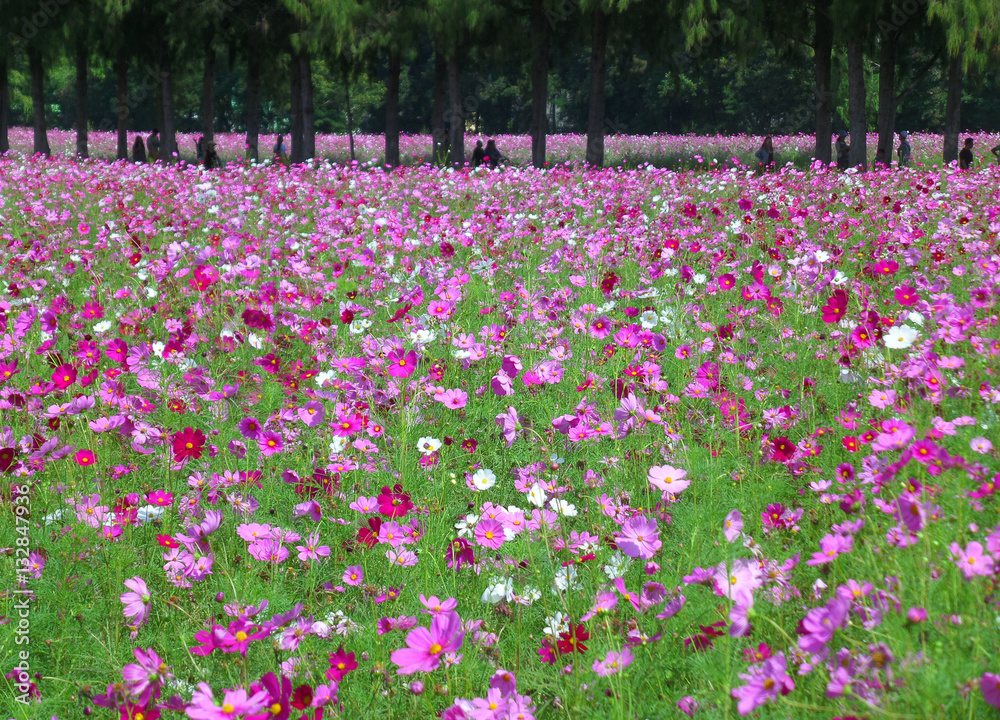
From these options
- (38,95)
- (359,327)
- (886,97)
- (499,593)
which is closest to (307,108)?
(38,95)

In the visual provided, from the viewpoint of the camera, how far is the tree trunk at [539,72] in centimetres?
1886

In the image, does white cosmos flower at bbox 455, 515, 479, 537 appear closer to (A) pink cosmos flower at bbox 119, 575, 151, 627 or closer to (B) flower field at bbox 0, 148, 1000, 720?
(B) flower field at bbox 0, 148, 1000, 720

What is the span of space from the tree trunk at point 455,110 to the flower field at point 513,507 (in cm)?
1568

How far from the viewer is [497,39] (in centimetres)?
1892

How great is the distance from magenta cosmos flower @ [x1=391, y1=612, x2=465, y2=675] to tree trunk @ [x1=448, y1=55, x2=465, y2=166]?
1843 cm

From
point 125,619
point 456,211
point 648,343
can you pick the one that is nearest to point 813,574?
point 648,343

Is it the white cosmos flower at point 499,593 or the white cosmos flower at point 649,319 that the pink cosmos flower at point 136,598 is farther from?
the white cosmos flower at point 649,319

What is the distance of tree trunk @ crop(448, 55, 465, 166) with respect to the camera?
1944cm

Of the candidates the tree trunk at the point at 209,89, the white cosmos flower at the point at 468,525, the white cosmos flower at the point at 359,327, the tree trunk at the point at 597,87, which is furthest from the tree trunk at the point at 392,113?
the white cosmos flower at the point at 468,525

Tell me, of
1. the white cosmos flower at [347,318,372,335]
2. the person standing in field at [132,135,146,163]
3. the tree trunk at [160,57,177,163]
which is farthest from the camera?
the person standing in field at [132,135,146,163]

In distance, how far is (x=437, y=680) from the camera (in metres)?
1.71

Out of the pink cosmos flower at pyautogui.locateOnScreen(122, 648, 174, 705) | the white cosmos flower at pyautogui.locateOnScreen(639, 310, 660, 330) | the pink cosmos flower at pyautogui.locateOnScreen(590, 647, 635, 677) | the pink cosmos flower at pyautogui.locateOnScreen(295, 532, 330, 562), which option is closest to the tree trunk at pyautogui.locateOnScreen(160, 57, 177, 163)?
the white cosmos flower at pyautogui.locateOnScreen(639, 310, 660, 330)

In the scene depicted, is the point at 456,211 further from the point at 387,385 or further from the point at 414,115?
the point at 414,115

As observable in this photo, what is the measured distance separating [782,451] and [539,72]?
1873 centimetres
